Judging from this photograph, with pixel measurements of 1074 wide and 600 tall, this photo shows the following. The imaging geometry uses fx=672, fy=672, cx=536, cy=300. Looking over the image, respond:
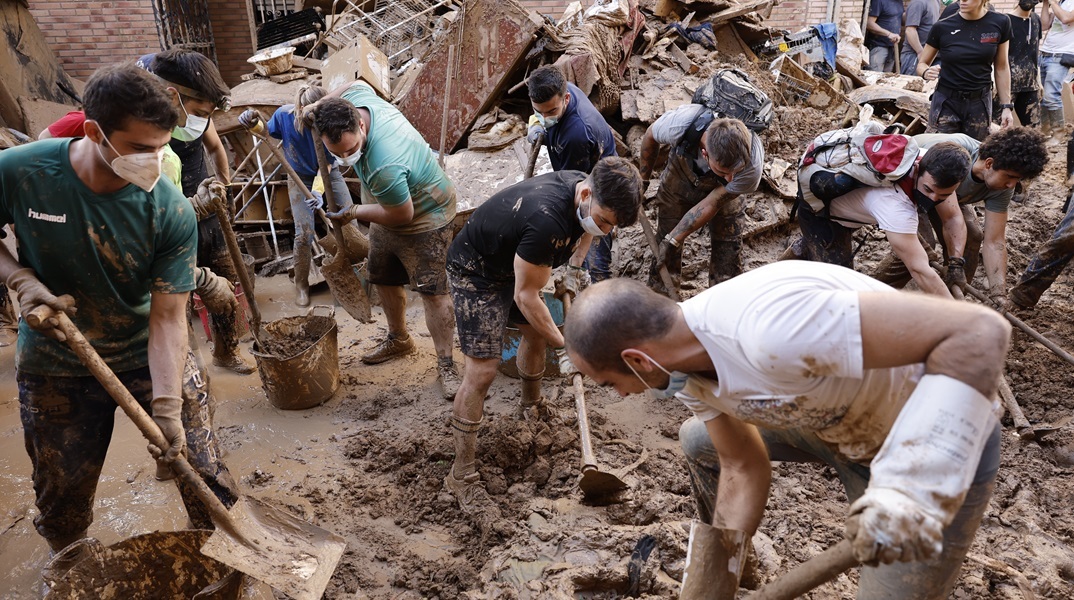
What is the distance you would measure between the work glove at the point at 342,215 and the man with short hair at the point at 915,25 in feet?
26.4

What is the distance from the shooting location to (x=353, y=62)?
23.1 feet

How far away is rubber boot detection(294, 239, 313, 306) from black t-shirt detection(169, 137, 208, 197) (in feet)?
4.03

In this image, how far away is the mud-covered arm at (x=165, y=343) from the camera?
2488mm

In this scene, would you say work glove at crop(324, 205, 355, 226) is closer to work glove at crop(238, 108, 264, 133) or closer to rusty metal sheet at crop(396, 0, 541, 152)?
work glove at crop(238, 108, 264, 133)

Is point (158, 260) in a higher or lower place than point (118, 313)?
higher

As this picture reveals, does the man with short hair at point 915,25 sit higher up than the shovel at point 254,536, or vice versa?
the man with short hair at point 915,25

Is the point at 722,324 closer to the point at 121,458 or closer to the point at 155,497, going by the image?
the point at 155,497

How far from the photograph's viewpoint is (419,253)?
4367mm

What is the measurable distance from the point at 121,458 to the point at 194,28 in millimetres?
8205

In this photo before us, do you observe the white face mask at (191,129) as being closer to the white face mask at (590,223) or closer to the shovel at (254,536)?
the shovel at (254,536)

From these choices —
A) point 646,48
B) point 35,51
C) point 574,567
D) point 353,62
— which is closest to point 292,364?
point 574,567

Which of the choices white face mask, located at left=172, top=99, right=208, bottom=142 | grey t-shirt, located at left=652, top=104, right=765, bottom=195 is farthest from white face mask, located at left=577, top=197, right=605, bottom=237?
white face mask, located at left=172, top=99, right=208, bottom=142

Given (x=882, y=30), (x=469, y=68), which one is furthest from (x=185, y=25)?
(x=882, y=30)

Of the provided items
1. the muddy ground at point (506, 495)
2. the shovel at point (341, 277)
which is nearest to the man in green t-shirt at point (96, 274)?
the muddy ground at point (506, 495)
